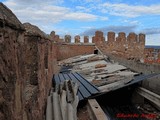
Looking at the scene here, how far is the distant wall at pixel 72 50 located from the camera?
1880 centimetres

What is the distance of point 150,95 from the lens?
7.38 m

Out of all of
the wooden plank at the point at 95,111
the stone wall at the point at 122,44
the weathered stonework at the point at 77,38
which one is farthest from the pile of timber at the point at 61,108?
the weathered stonework at the point at 77,38

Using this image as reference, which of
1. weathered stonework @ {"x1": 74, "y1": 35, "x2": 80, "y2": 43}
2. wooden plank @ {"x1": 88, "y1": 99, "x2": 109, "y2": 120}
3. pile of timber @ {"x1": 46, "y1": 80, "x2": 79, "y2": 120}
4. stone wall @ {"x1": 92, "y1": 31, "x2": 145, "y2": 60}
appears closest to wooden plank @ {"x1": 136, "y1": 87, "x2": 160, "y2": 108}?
wooden plank @ {"x1": 88, "y1": 99, "x2": 109, "y2": 120}

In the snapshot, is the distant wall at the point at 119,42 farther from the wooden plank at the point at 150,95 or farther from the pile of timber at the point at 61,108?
the pile of timber at the point at 61,108

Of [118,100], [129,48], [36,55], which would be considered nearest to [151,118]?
[118,100]

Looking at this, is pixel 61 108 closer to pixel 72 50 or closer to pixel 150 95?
pixel 150 95

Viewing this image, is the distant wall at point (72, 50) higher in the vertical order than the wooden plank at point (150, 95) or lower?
higher

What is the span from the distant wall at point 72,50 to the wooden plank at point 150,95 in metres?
10.8

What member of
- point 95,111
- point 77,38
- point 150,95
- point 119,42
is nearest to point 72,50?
point 77,38

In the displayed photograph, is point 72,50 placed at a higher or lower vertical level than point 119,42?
lower

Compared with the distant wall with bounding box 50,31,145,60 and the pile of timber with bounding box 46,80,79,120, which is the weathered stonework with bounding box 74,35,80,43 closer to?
the distant wall with bounding box 50,31,145,60

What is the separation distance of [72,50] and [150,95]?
12.2m

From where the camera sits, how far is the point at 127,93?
357 inches

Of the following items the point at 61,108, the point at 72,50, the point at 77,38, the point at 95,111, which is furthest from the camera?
the point at 72,50
